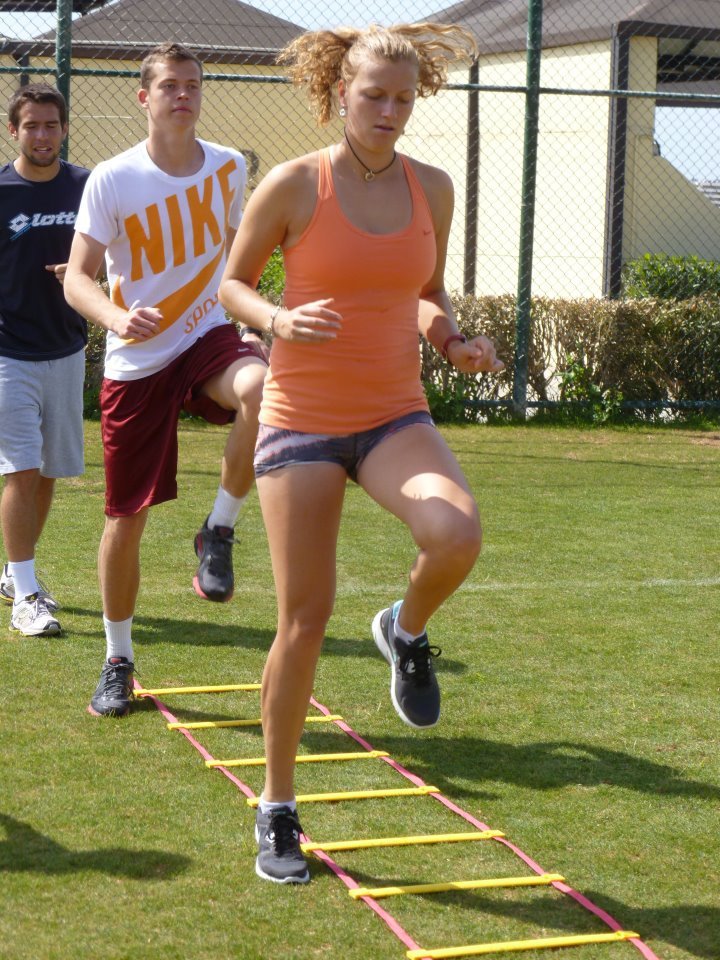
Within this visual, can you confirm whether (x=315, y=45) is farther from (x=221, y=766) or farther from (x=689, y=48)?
(x=689, y=48)

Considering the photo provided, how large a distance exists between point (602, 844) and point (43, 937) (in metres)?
1.58

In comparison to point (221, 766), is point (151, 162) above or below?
above

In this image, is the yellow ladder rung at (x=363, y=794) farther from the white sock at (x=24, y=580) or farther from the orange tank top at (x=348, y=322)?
the white sock at (x=24, y=580)

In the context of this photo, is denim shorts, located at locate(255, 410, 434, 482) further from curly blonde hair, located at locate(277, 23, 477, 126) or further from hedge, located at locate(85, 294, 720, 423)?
hedge, located at locate(85, 294, 720, 423)

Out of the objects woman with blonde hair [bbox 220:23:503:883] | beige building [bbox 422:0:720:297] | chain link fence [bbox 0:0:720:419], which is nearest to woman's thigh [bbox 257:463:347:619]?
woman with blonde hair [bbox 220:23:503:883]

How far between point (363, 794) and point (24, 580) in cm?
242

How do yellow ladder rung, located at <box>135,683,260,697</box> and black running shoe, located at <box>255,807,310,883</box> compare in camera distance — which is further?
yellow ladder rung, located at <box>135,683,260,697</box>

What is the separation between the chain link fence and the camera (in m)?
12.4

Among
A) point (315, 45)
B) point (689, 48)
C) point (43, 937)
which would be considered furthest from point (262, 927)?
point (689, 48)

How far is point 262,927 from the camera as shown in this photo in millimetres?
3305

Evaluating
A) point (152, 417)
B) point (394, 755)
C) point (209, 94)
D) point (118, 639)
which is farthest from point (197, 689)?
point (209, 94)

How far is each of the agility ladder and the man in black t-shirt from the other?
1.36 m

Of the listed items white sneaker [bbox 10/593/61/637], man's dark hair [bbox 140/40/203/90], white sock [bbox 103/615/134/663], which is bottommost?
white sneaker [bbox 10/593/61/637]

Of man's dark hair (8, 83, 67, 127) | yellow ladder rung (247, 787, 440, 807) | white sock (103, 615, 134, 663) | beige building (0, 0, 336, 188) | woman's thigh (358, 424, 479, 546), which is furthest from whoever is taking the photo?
beige building (0, 0, 336, 188)
